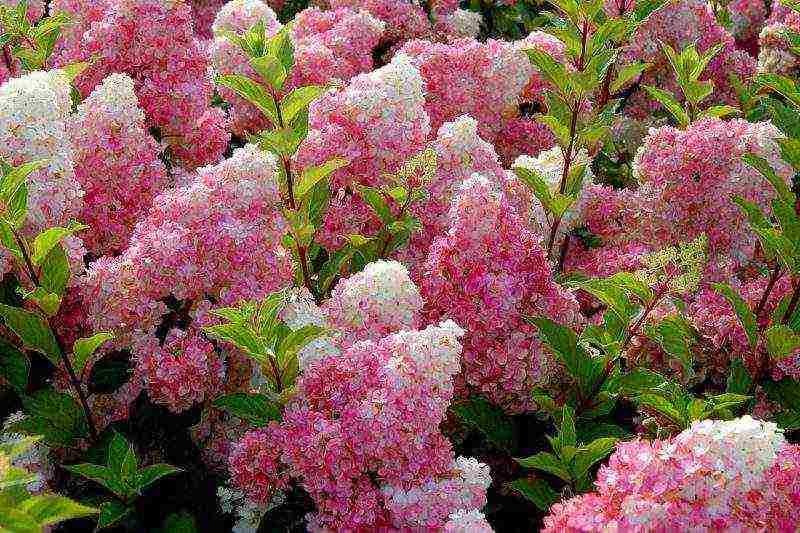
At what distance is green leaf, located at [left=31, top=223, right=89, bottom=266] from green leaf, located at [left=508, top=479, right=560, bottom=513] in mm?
941

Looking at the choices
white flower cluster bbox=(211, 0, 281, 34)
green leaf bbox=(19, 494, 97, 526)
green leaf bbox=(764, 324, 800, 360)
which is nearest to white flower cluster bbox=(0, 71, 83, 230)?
green leaf bbox=(19, 494, 97, 526)

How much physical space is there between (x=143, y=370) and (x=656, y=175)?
1.31 m

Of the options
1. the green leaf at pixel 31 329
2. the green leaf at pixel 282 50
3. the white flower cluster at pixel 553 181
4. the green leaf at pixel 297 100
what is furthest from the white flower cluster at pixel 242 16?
the green leaf at pixel 31 329

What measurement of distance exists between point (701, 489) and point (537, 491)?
1.66ft

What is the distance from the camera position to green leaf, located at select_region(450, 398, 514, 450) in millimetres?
1640

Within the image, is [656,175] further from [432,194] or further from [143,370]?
[143,370]

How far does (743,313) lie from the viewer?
5.54 ft

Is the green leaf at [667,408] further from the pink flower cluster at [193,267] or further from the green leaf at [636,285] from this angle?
the pink flower cluster at [193,267]

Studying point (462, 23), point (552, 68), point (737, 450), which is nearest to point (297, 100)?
point (552, 68)

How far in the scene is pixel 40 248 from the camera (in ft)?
5.03

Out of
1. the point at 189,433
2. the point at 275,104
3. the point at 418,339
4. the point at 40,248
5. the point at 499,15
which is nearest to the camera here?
the point at 418,339

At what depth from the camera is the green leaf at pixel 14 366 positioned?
1611 millimetres

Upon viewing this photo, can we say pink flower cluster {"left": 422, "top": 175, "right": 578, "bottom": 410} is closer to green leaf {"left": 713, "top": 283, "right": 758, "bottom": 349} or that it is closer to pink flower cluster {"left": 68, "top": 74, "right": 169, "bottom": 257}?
green leaf {"left": 713, "top": 283, "right": 758, "bottom": 349}

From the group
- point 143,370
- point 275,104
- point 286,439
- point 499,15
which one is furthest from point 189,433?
point 499,15
